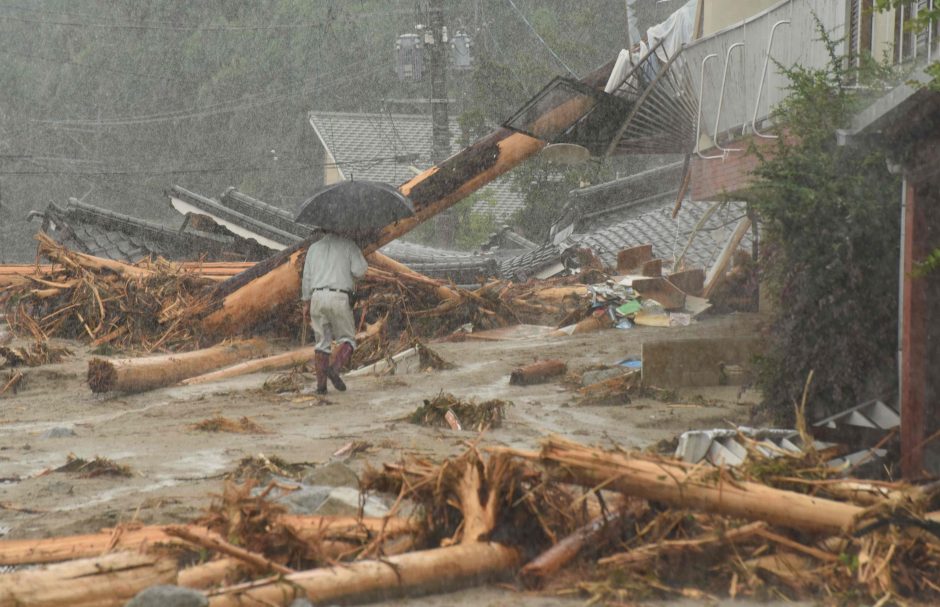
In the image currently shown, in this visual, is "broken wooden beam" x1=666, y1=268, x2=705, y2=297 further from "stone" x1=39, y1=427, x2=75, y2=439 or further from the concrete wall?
"stone" x1=39, y1=427, x2=75, y2=439

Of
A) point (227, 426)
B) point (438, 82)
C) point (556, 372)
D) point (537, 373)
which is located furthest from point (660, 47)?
point (438, 82)

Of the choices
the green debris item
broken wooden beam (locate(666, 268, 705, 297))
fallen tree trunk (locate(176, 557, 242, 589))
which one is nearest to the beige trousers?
the green debris item

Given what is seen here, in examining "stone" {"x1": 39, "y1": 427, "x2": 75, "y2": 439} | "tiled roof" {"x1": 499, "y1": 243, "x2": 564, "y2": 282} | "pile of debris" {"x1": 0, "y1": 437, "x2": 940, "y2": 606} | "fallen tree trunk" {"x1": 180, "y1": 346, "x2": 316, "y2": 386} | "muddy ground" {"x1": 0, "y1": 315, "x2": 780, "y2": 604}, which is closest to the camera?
"pile of debris" {"x1": 0, "y1": 437, "x2": 940, "y2": 606}

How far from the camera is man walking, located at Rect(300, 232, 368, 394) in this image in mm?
11188

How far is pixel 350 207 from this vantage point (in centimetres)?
1130

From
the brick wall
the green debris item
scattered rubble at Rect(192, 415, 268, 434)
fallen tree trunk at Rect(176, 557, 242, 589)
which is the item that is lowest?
scattered rubble at Rect(192, 415, 268, 434)

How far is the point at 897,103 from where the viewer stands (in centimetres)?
581

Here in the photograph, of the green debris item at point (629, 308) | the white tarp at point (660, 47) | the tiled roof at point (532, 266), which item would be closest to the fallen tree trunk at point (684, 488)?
the white tarp at point (660, 47)

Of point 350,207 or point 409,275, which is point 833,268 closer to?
point 350,207

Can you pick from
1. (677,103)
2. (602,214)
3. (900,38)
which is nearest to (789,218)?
(900,38)

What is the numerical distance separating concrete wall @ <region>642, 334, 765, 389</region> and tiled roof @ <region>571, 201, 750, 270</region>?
10.3 meters

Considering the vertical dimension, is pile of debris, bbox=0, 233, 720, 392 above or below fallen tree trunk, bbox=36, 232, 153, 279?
below

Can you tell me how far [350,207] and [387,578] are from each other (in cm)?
718

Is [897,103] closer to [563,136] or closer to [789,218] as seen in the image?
[789,218]
